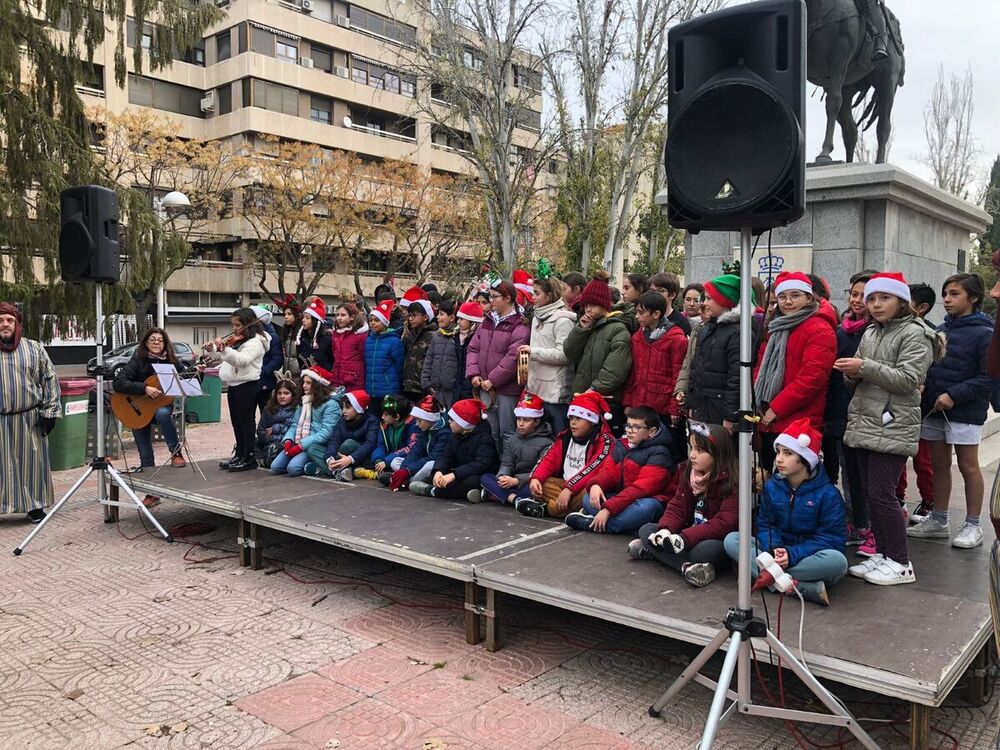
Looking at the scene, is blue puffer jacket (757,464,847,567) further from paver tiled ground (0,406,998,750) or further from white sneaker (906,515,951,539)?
white sneaker (906,515,951,539)

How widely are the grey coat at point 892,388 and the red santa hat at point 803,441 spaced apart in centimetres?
41

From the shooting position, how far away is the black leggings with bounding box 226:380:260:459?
8.24 metres

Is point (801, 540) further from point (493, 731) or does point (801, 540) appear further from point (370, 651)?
point (370, 651)

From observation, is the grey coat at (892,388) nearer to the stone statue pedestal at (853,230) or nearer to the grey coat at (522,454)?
the grey coat at (522,454)

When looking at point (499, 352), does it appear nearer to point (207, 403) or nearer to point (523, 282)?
point (523, 282)

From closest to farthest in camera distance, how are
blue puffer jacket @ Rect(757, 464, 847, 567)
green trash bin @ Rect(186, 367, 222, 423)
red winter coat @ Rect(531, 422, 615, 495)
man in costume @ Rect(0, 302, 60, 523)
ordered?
blue puffer jacket @ Rect(757, 464, 847, 567)
red winter coat @ Rect(531, 422, 615, 495)
man in costume @ Rect(0, 302, 60, 523)
green trash bin @ Rect(186, 367, 222, 423)

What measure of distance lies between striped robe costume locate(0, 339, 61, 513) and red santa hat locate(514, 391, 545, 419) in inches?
183

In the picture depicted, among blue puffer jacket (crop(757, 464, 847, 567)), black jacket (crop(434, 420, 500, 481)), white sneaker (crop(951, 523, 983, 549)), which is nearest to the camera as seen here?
blue puffer jacket (crop(757, 464, 847, 567))

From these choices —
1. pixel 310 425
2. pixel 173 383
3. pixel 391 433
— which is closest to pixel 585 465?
pixel 391 433

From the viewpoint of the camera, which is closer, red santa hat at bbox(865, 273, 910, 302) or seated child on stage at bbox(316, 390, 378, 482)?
red santa hat at bbox(865, 273, 910, 302)

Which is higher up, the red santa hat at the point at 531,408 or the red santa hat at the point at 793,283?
the red santa hat at the point at 793,283

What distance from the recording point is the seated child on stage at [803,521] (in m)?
4.11

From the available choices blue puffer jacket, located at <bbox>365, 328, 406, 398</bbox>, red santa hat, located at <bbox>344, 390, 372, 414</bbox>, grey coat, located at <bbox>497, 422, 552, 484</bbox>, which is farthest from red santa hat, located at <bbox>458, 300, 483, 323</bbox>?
grey coat, located at <bbox>497, 422, 552, 484</bbox>

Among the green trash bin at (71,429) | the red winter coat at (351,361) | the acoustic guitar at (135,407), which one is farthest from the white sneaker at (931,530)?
the green trash bin at (71,429)
